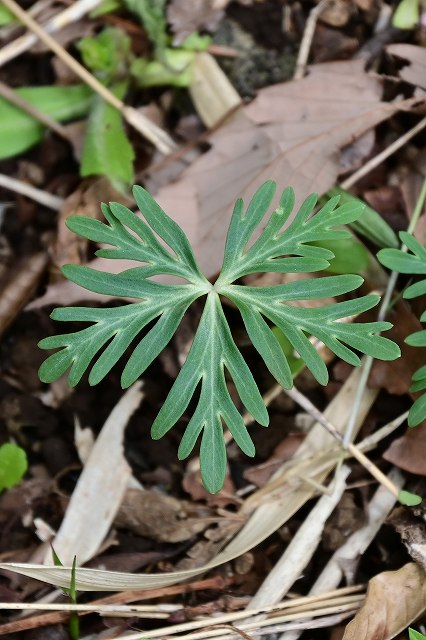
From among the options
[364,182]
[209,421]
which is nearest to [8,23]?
[364,182]

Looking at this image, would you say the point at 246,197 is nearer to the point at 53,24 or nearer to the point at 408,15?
the point at 408,15

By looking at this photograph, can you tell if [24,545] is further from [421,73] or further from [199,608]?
[421,73]

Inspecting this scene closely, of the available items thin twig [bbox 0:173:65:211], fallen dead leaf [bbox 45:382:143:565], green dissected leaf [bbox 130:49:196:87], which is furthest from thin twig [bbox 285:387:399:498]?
green dissected leaf [bbox 130:49:196:87]

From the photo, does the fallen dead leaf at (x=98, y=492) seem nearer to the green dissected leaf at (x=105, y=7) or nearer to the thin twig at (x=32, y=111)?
the thin twig at (x=32, y=111)

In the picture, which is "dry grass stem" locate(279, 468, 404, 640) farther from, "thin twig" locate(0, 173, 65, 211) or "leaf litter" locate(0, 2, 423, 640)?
"thin twig" locate(0, 173, 65, 211)

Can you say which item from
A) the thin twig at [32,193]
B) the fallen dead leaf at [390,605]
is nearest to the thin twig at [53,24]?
the thin twig at [32,193]

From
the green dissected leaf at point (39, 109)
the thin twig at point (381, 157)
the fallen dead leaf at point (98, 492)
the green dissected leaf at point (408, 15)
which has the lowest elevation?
the fallen dead leaf at point (98, 492)
